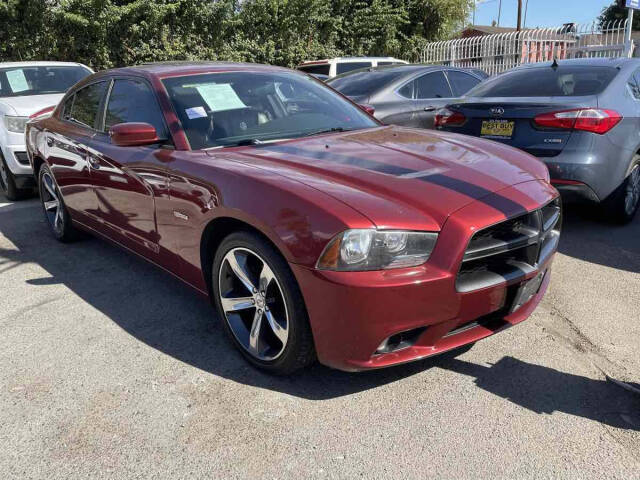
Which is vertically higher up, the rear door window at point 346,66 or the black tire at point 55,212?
the rear door window at point 346,66

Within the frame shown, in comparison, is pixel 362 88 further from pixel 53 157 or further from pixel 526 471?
pixel 526 471

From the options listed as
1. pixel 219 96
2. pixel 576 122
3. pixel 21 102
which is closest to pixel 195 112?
pixel 219 96

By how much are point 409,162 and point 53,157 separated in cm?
331

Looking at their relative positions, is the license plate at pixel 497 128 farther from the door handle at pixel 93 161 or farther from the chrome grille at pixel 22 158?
the chrome grille at pixel 22 158

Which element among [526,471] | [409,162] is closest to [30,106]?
[409,162]

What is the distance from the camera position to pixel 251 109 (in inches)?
139

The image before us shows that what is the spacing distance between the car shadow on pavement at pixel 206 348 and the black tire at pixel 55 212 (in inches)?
5.7

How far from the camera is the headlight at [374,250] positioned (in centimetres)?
226

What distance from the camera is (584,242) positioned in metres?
4.66

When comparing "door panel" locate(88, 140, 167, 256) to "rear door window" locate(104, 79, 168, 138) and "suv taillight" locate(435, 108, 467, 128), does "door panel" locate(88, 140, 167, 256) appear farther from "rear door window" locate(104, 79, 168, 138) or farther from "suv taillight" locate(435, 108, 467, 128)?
"suv taillight" locate(435, 108, 467, 128)

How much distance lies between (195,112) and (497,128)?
2714 mm

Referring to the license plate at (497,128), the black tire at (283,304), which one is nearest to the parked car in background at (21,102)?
the black tire at (283,304)

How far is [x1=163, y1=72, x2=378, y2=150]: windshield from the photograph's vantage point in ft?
11.0

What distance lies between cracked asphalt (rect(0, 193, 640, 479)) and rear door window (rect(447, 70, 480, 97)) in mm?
4810
